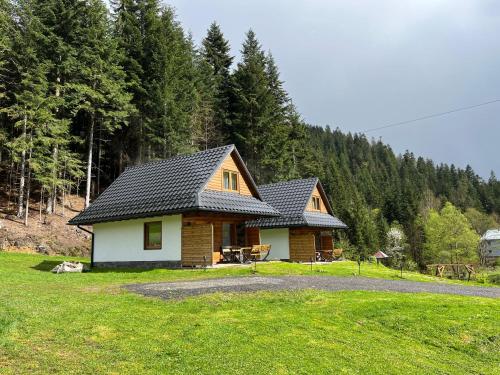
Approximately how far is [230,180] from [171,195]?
150 inches

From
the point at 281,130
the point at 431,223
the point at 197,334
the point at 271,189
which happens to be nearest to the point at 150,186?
the point at 271,189

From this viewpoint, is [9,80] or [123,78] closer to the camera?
[9,80]

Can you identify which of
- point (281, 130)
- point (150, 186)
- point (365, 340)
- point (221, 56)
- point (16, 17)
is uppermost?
point (221, 56)

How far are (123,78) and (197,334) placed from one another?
32125 millimetres

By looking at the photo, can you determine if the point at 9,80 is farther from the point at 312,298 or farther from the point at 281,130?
the point at 312,298

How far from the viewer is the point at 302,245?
92.4 feet

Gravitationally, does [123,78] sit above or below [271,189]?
above

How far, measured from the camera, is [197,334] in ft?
23.2

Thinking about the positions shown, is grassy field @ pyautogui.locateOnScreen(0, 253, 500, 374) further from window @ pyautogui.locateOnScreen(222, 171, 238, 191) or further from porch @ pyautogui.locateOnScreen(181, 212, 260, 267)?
window @ pyautogui.locateOnScreen(222, 171, 238, 191)

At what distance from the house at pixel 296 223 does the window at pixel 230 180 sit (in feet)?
11.9

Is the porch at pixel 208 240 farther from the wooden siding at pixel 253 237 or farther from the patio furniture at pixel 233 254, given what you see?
the wooden siding at pixel 253 237

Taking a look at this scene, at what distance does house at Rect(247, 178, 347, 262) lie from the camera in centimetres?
2791

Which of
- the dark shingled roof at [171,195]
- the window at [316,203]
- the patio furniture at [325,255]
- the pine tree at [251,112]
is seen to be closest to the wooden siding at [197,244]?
the dark shingled roof at [171,195]

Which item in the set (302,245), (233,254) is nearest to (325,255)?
(302,245)
